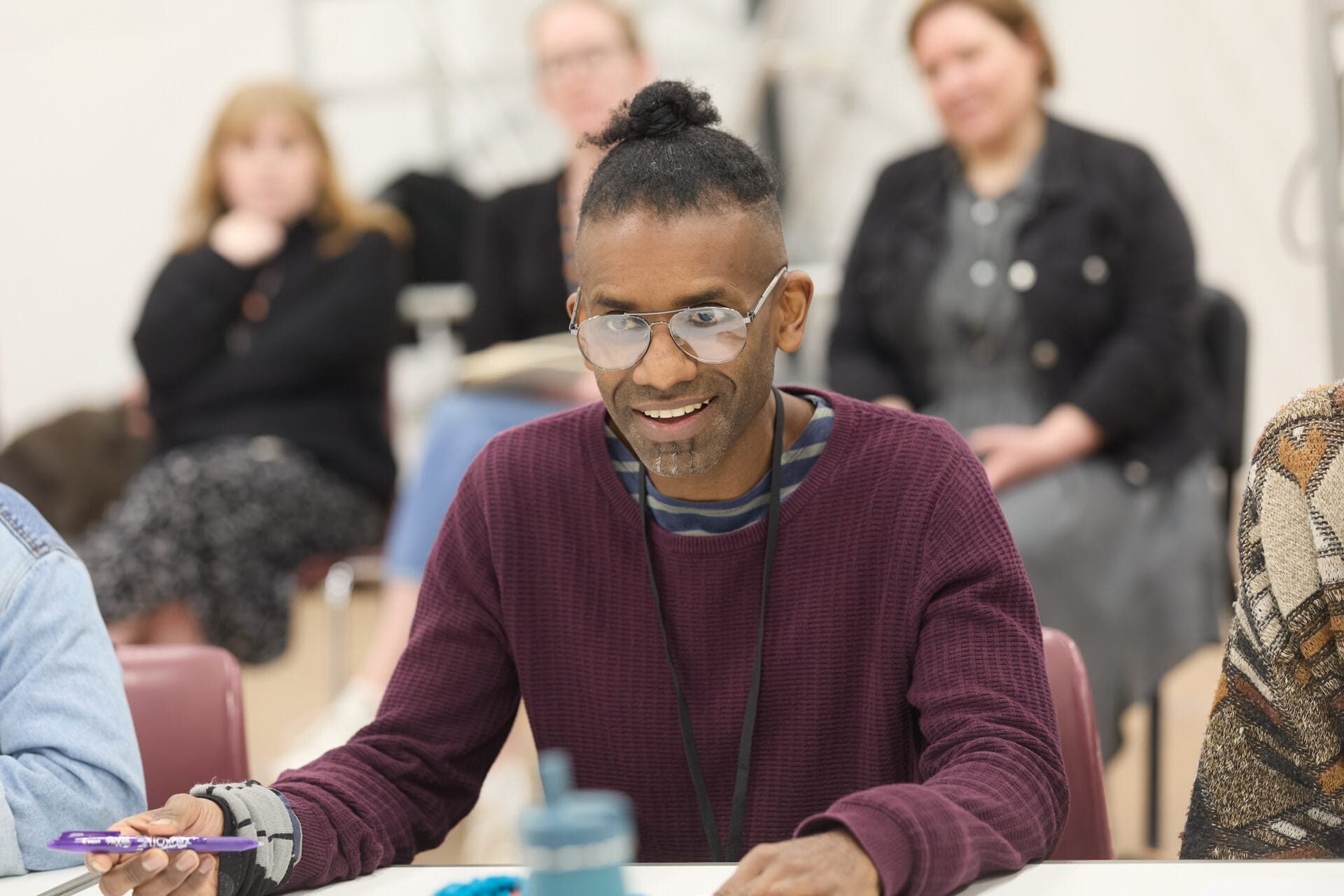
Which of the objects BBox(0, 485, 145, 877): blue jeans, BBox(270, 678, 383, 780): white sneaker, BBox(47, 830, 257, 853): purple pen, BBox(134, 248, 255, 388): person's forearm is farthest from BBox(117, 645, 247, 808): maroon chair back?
BBox(134, 248, 255, 388): person's forearm

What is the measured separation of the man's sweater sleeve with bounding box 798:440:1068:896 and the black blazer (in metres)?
1.35

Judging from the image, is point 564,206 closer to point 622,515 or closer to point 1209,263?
point 622,515

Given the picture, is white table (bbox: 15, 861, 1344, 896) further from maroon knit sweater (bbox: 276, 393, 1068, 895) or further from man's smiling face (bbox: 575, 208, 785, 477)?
man's smiling face (bbox: 575, 208, 785, 477)

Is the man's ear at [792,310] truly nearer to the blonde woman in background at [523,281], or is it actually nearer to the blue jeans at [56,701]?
the blue jeans at [56,701]

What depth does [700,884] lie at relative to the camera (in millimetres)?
985

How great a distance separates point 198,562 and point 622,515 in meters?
2.08

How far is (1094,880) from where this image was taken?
0.98 meters

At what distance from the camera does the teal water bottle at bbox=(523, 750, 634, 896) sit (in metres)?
0.78

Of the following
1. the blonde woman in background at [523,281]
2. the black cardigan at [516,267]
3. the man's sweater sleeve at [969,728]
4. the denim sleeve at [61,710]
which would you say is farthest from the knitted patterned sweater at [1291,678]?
the black cardigan at [516,267]

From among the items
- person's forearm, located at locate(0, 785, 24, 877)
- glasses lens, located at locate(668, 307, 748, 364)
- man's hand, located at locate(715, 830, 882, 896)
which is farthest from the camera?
glasses lens, located at locate(668, 307, 748, 364)

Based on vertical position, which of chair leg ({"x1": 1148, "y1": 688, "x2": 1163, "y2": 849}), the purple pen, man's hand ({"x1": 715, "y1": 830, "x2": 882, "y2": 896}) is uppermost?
the purple pen

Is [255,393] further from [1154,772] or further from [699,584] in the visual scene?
[699,584]

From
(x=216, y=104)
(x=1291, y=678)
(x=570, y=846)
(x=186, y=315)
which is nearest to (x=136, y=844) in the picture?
(x=570, y=846)

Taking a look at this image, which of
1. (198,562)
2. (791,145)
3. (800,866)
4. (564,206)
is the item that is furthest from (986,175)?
(791,145)
